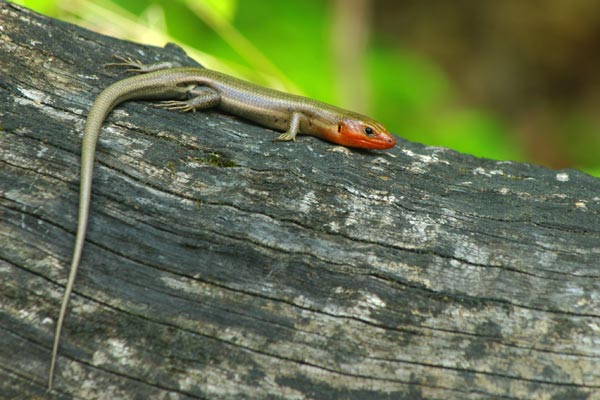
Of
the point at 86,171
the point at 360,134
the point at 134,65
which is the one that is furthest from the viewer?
the point at 360,134

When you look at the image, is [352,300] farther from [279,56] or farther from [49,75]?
[279,56]

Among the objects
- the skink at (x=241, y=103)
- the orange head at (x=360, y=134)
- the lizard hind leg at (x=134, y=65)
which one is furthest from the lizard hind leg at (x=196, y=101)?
the orange head at (x=360, y=134)

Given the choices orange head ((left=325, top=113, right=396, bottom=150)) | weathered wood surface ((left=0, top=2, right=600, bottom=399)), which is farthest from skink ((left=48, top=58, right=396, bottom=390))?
weathered wood surface ((left=0, top=2, right=600, bottom=399))

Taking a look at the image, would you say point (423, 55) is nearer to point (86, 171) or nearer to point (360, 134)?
point (360, 134)

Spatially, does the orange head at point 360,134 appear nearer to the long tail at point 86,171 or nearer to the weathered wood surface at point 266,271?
the weathered wood surface at point 266,271

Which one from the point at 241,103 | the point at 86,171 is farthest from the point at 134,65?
the point at 86,171

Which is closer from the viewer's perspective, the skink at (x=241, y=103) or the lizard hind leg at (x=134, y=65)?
the skink at (x=241, y=103)
